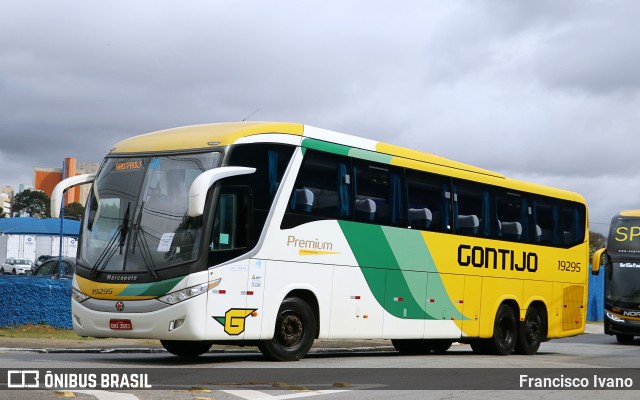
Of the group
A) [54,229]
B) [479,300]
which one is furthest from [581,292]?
[54,229]

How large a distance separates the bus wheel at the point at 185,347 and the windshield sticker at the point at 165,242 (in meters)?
2.67

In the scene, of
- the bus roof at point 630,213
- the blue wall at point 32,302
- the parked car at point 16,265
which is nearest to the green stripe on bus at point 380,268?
the blue wall at point 32,302

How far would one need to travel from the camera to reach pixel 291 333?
1625cm

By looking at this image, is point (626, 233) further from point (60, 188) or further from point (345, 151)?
point (60, 188)

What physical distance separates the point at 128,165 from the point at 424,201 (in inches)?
241

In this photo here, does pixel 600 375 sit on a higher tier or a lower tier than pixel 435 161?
lower

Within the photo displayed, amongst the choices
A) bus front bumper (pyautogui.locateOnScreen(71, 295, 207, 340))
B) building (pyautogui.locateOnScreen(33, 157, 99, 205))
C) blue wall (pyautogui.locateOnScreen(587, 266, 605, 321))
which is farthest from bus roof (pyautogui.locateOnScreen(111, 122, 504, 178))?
building (pyautogui.locateOnScreen(33, 157, 99, 205))

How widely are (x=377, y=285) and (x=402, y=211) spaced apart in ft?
5.03

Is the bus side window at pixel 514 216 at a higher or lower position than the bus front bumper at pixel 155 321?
higher

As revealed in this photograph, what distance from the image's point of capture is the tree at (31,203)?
11238 cm

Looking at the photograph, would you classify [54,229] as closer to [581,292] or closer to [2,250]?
[2,250]

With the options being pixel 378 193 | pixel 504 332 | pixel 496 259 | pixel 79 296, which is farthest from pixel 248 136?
pixel 504 332

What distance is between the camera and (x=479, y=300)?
2097cm

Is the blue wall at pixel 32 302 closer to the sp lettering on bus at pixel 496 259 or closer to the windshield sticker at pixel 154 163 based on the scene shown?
the windshield sticker at pixel 154 163
